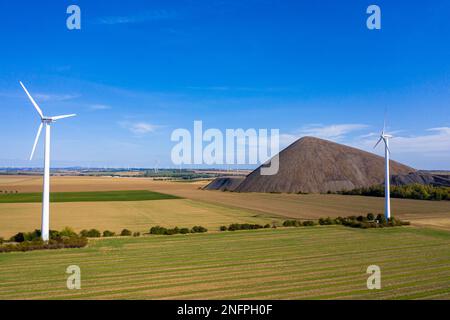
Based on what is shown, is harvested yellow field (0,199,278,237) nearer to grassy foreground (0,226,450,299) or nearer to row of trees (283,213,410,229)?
row of trees (283,213,410,229)

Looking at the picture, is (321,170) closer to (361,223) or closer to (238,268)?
(361,223)

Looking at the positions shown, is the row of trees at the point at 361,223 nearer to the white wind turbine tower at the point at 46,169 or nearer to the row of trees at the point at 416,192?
the white wind turbine tower at the point at 46,169

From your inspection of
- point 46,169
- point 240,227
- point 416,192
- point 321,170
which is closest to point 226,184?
point 321,170

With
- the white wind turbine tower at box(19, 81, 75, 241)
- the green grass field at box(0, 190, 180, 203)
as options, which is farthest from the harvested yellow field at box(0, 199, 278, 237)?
the green grass field at box(0, 190, 180, 203)

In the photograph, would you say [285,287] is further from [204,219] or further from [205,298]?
[204,219]

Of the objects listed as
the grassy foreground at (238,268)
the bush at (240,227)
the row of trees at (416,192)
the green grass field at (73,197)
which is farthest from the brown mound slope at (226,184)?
the grassy foreground at (238,268)
